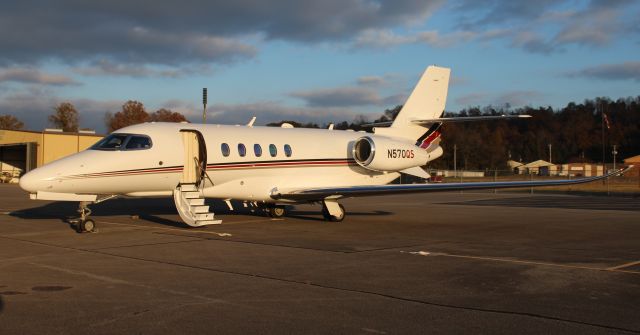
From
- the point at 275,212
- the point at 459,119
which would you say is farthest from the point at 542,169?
the point at 275,212

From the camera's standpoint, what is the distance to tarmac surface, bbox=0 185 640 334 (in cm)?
612

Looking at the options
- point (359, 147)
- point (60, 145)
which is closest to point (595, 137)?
point (60, 145)

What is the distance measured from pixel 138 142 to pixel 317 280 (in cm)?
868

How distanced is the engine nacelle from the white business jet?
35mm

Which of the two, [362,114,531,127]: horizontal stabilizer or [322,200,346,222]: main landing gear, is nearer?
[362,114,531,127]: horizontal stabilizer

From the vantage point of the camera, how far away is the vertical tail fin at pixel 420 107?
859 inches

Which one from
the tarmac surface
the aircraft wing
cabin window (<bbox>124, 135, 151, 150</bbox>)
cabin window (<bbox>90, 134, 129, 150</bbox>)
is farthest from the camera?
the aircraft wing

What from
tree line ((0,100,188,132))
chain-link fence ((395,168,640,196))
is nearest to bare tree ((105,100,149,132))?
tree line ((0,100,188,132))

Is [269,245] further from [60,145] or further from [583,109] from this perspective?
A: [583,109]

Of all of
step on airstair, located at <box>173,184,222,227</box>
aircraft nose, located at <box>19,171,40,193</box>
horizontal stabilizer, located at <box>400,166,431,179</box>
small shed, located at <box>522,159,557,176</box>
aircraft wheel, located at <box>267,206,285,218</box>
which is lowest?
aircraft wheel, located at <box>267,206,285,218</box>

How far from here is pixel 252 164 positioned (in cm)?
1745

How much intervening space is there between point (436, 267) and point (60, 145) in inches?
2094

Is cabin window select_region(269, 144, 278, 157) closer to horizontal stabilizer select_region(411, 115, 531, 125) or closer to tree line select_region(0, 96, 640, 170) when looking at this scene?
horizontal stabilizer select_region(411, 115, 531, 125)

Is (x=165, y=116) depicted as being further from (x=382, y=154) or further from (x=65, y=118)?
(x=382, y=154)
